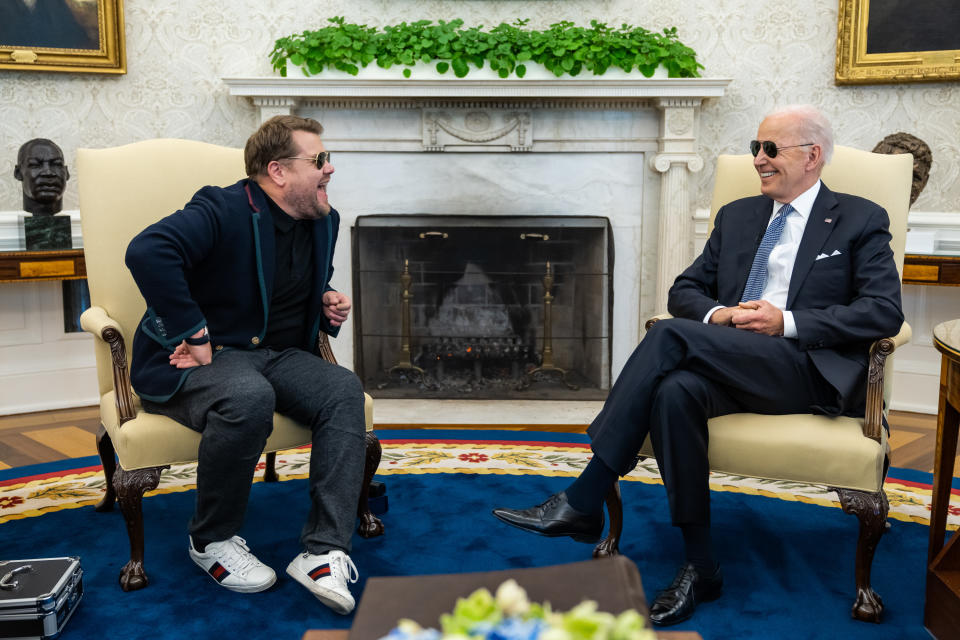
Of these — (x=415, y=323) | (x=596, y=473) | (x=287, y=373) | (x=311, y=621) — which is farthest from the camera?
(x=415, y=323)

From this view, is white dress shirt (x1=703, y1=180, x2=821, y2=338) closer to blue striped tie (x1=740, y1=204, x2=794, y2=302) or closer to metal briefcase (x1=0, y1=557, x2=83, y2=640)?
blue striped tie (x1=740, y1=204, x2=794, y2=302)

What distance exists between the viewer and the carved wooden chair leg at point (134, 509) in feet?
6.72

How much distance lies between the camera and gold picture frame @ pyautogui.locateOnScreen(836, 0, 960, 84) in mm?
3816

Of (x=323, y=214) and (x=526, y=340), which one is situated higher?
(x=323, y=214)

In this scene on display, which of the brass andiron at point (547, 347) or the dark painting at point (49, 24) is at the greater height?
the dark painting at point (49, 24)

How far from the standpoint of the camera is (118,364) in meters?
2.13

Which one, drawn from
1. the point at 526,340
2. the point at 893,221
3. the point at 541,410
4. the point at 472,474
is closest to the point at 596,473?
the point at 472,474

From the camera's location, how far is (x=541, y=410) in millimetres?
3924

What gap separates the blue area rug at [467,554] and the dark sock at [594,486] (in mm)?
232

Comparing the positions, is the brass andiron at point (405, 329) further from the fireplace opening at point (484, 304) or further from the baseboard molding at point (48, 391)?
the baseboard molding at point (48, 391)

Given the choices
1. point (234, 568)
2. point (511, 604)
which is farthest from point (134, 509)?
point (511, 604)

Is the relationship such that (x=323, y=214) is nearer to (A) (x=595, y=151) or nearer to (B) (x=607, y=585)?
(B) (x=607, y=585)

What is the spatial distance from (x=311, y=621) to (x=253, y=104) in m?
→ 2.87

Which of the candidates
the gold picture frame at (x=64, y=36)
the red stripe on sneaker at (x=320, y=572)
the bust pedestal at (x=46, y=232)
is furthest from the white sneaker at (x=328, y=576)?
the gold picture frame at (x=64, y=36)
